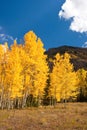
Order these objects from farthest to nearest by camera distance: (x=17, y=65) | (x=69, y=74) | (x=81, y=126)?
(x=69, y=74) → (x=17, y=65) → (x=81, y=126)

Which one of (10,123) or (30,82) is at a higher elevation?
(30,82)

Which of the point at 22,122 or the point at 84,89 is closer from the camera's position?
the point at 22,122

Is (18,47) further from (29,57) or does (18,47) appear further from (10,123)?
(10,123)

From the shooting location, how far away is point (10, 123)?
2583 centimetres

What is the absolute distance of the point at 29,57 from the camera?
4378 centimetres

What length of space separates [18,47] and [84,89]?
5317 cm

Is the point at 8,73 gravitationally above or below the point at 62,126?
above

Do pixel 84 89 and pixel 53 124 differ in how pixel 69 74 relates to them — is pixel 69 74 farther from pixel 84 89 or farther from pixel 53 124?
pixel 84 89

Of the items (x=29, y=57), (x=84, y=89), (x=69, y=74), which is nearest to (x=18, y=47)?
(x=29, y=57)

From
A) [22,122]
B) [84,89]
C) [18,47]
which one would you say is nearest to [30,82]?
[18,47]

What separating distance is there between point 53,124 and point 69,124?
4.85 feet

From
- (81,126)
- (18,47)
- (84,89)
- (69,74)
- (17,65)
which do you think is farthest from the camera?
(84,89)

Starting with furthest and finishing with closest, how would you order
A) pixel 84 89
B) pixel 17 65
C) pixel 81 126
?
pixel 84 89
pixel 17 65
pixel 81 126

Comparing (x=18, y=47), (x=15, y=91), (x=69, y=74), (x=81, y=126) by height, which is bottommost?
(x=81, y=126)
